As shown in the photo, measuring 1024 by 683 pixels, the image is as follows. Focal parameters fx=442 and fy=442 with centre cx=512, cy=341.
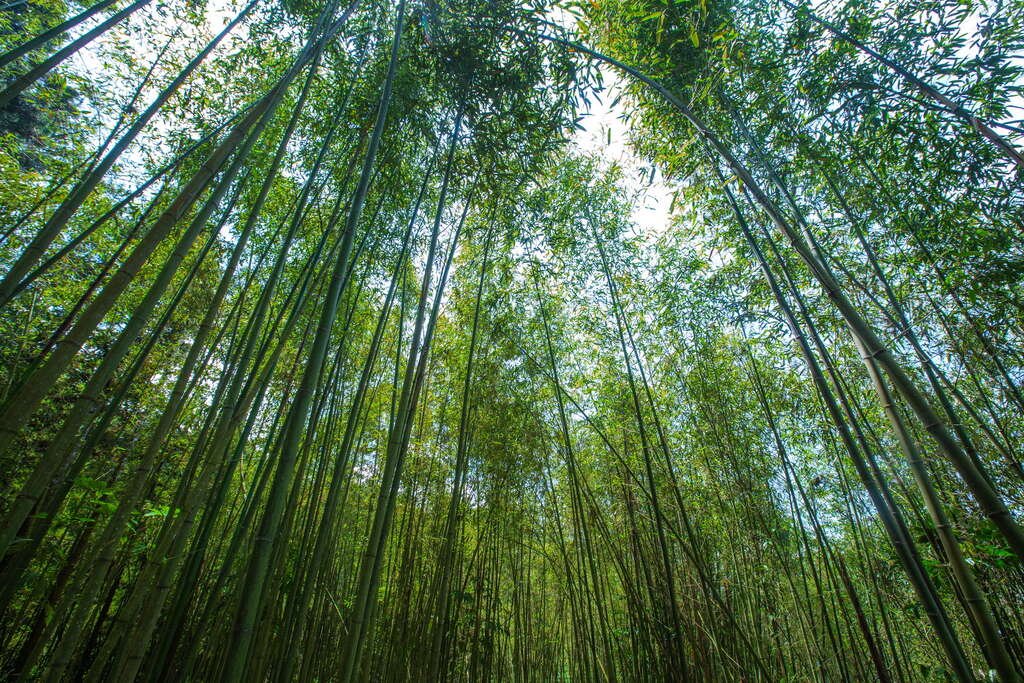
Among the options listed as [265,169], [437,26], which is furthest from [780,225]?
[265,169]

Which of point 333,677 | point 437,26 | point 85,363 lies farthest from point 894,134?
point 85,363

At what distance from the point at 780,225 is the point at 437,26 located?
2.23 m

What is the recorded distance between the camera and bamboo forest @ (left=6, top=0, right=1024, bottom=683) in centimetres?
180

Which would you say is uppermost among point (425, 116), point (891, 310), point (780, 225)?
point (425, 116)

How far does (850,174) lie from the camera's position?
3.21m

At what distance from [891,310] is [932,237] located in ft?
1.99

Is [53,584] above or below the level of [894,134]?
below

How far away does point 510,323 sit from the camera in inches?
160

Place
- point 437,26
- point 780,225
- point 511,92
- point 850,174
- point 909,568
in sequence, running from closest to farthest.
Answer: point 909,568 → point 780,225 → point 437,26 → point 511,92 → point 850,174

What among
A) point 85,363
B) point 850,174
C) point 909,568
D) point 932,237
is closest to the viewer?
point 909,568

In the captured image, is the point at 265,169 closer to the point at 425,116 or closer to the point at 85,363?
the point at 425,116

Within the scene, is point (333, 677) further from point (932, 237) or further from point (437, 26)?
point (932, 237)

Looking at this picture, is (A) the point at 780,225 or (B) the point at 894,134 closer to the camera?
(A) the point at 780,225

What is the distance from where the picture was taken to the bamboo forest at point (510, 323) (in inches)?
71.1
